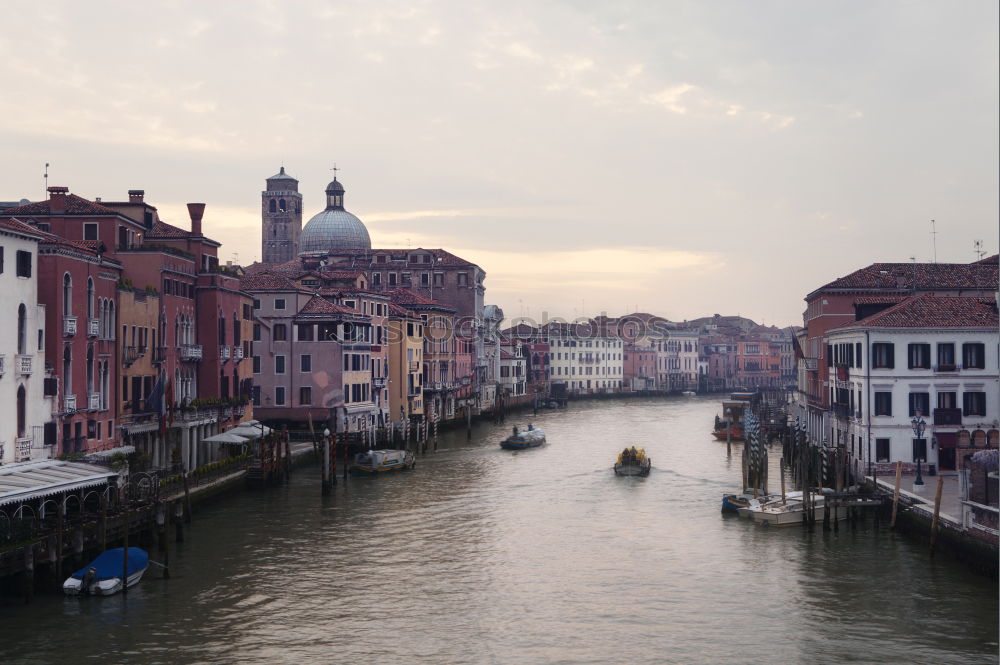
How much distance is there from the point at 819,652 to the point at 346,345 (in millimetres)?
43082

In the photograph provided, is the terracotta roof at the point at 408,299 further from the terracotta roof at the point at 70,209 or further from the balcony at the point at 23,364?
the balcony at the point at 23,364

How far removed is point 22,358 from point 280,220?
112 metres

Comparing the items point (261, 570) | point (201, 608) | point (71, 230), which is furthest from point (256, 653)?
point (71, 230)

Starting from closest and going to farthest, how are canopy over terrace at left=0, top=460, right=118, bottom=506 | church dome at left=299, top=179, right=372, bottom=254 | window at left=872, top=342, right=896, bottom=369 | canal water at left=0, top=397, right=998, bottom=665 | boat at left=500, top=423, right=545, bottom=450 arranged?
1. canal water at left=0, top=397, right=998, bottom=665
2. canopy over terrace at left=0, top=460, right=118, bottom=506
3. window at left=872, top=342, right=896, bottom=369
4. boat at left=500, top=423, right=545, bottom=450
5. church dome at left=299, top=179, right=372, bottom=254

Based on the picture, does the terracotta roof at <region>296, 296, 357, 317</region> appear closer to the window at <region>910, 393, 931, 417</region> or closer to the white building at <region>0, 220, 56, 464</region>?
the white building at <region>0, 220, 56, 464</region>

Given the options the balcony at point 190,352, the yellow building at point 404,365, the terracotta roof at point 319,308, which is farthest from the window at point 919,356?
the yellow building at point 404,365

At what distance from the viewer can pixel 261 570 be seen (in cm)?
3072

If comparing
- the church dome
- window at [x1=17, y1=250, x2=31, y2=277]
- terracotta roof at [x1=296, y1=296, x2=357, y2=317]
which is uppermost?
the church dome

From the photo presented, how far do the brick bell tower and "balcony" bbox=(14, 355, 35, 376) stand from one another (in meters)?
111

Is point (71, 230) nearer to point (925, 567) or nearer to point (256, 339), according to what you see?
point (256, 339)

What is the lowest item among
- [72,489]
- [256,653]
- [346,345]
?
[256,653]

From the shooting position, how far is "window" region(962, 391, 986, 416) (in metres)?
41.2

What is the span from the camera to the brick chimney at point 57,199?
4154 centimetres

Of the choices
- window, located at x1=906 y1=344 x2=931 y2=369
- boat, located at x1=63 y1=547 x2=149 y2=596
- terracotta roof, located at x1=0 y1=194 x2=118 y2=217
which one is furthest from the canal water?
terracotta roof, located at x1=0 y1=194 x2=118 y2=217
